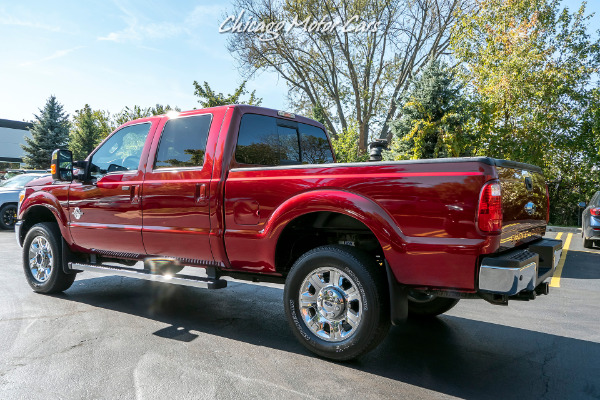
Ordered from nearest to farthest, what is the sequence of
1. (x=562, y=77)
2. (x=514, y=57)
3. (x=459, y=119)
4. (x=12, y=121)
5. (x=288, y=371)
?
1. (x=288, y=371)
2. (x=459, y=119)
3. (x=514, y=57)
4. (x=562, y=77)
5. (x=12, y=121)

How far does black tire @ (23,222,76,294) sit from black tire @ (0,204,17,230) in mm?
9707

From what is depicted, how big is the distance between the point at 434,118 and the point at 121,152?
11.5 m

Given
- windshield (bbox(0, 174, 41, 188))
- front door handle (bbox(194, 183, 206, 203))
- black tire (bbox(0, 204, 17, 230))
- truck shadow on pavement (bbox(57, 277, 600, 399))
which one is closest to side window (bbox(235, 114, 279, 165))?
front door handle (bbox(194, 183, 206, 203))

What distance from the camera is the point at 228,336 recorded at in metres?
4.04

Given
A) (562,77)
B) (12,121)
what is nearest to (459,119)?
(562,77)

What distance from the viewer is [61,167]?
17.0ft

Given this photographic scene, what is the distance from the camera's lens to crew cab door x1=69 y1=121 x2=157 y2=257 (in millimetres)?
4636

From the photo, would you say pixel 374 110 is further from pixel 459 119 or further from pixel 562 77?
pixel 459 119

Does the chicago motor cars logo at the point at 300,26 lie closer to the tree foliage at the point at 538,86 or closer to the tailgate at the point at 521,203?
the tree foliage at the point at 538,86

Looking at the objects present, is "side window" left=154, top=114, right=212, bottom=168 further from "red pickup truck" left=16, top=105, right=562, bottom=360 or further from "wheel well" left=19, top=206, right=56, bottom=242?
"wheel well" left=19, top=206, right=56, bottom=242

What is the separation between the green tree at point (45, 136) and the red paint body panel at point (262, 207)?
3506cm

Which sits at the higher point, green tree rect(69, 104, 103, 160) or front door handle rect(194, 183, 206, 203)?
green tree rect(69, 104, 103, 160)

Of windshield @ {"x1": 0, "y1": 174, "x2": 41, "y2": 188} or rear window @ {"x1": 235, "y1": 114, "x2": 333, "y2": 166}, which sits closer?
rear window @ {"x1": 235, "y1": 114, "x2": 333, "y2": 166}

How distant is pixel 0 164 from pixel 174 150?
58.2 m
